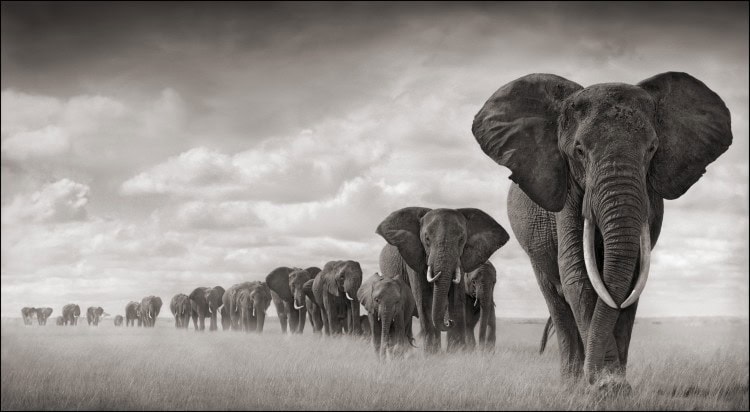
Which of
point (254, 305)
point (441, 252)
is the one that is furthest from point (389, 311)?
point (254, 305)

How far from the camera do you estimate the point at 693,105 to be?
9406 mm

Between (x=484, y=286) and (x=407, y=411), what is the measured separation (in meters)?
12.7

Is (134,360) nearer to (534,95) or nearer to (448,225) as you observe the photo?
(448,225)

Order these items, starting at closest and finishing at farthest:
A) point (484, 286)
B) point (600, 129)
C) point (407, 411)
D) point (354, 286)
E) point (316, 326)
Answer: point (600, 129)
point (407, 411)
point (484, 286)
point (354, 286)
point (316, 326)

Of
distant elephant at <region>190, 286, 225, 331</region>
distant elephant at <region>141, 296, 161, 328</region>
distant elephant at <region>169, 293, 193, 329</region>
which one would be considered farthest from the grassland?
distant elephant at <region>141, 296, 161, 328</region>

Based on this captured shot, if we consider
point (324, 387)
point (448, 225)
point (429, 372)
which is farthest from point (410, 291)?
point (324, 387)

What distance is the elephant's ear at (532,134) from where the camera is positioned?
30.3 feet

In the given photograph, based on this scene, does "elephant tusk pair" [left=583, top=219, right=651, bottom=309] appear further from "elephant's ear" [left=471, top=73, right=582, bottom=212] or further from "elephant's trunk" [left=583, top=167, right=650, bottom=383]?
"elephant's ear" [left=471, top=73, right=582, bottom=212]

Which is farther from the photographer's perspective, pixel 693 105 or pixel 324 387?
pixel 324 387

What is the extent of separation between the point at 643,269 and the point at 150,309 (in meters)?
54.6

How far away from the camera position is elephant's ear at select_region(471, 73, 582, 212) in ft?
30.3

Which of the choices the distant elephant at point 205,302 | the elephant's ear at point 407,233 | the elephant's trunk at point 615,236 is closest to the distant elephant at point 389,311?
the elephant's ear at point 407,233

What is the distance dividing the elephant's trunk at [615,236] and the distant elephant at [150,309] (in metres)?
53.0

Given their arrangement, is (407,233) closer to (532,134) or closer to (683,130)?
(532,134)
